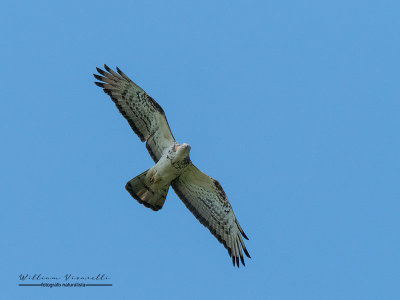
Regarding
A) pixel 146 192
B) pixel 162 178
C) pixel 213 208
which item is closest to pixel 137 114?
pixel 162 178

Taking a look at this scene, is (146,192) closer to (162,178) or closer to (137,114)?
(162,178)

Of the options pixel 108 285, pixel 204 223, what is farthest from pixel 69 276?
pixel 204 223

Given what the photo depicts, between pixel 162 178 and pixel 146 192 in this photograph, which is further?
pixel 146 192

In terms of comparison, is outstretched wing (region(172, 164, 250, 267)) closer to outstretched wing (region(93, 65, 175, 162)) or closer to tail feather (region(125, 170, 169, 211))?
tail feather (region(125, 170, 169, 211))

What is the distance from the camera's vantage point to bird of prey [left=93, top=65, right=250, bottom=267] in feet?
33.9

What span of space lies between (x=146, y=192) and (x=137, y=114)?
170 cm

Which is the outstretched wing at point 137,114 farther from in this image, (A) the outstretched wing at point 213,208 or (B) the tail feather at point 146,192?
(A) the outstretched wing at point 213,208

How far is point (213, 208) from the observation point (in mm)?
10836

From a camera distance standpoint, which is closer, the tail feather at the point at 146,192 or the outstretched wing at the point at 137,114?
the tail feather at the point at 146,192

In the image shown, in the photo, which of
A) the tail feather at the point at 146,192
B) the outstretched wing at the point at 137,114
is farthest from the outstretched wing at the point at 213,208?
the outstretched wing at the point at 137,114

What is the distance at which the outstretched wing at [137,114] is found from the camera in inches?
414

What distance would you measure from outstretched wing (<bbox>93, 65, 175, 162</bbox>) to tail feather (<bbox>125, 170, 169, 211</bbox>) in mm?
583

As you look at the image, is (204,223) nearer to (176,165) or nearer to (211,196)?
(211,196)

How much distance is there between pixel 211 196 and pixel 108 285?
9.40 ft
